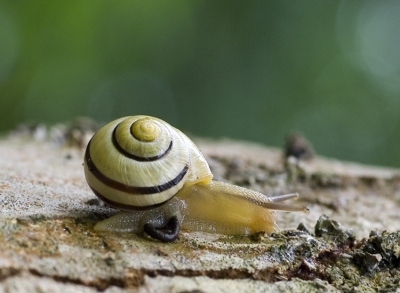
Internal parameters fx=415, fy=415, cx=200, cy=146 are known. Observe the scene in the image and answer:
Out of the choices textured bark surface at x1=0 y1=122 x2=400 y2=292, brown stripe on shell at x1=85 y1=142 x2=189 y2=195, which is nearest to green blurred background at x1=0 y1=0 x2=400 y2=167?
textured bark surface at x1=0 y1=122 x2=400 y2=292

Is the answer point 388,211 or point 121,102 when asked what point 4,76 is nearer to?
point 121,102

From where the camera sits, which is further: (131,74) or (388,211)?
(131,74)

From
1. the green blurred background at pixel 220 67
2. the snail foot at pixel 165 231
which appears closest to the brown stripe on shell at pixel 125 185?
the snail foot at pixel 165 231

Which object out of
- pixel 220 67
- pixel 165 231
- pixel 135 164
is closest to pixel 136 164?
pixel 135 164

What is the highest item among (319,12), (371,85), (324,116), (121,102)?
(319,12)

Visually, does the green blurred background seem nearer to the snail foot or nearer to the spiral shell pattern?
the spiral shell pattern

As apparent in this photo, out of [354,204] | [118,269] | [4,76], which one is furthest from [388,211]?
[4,76]

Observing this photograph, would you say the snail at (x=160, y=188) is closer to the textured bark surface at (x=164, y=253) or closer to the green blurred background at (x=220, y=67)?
the textured bark surface at (x=164, y=253)
